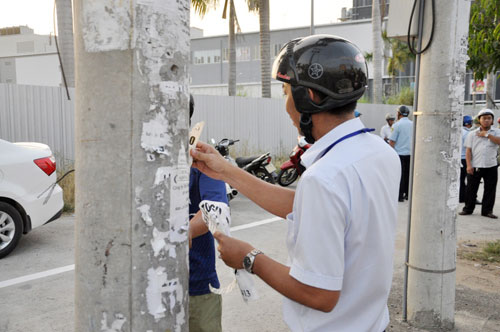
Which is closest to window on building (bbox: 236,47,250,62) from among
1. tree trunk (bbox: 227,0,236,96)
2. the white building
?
the white building

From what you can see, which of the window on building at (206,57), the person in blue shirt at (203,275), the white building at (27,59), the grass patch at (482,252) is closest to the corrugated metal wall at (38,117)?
the grass patch at (482,252)

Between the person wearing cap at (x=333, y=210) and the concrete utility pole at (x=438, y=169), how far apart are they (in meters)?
2.23

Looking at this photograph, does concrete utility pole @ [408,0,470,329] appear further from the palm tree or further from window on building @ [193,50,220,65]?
window on building @ [193,50,220,65]

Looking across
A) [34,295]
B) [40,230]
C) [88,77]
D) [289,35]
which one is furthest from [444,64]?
[289,35]

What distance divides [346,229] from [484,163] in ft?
28.2

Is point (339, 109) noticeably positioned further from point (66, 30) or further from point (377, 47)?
point (377, 47)

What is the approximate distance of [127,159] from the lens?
1.26 meters

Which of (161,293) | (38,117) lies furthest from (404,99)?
(161,293)

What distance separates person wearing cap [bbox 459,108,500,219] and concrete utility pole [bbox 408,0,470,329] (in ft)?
19.1

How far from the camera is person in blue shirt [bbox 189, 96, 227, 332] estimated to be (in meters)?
2.46

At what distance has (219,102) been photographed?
1562 centimetres

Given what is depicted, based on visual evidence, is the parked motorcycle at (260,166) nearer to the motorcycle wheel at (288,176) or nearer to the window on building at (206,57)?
the motorcycle wheel at (288,176)

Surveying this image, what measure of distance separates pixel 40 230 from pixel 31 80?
166ft

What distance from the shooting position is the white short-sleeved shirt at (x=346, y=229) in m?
1.37
